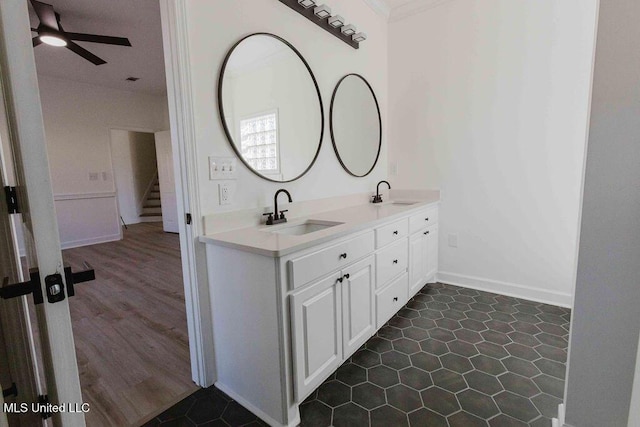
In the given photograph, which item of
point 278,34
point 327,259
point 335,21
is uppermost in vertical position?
point 335,21

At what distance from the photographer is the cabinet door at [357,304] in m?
1.68

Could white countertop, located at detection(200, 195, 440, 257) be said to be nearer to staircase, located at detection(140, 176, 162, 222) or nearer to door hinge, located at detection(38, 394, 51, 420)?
door hinge, located at detection(38, 394, 51, 420)

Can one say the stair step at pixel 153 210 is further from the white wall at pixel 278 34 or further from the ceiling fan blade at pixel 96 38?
the white wall at pixel 278 34

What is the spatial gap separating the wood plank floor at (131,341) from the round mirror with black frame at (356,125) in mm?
1869

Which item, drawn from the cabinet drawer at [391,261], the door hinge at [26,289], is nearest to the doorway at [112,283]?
the door hinge at [26,289]

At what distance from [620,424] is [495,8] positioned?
9.50 ft

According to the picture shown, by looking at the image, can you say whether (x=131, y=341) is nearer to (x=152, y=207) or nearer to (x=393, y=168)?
(x=393, y=168)

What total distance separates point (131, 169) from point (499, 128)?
7.66 meters

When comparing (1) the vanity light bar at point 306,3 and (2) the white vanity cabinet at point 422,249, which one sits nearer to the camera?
(1) the vanity light bar at point 306,3

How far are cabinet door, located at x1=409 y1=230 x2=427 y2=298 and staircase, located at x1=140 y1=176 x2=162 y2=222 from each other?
6708 mm

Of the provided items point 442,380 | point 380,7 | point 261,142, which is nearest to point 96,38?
point 261,142

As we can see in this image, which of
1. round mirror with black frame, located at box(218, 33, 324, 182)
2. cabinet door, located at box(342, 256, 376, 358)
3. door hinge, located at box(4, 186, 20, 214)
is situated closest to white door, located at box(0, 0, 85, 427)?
door hinge, located at box(4, 186, 20, 214)

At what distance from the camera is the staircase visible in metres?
7.44

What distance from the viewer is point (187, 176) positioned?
1.53 meters
